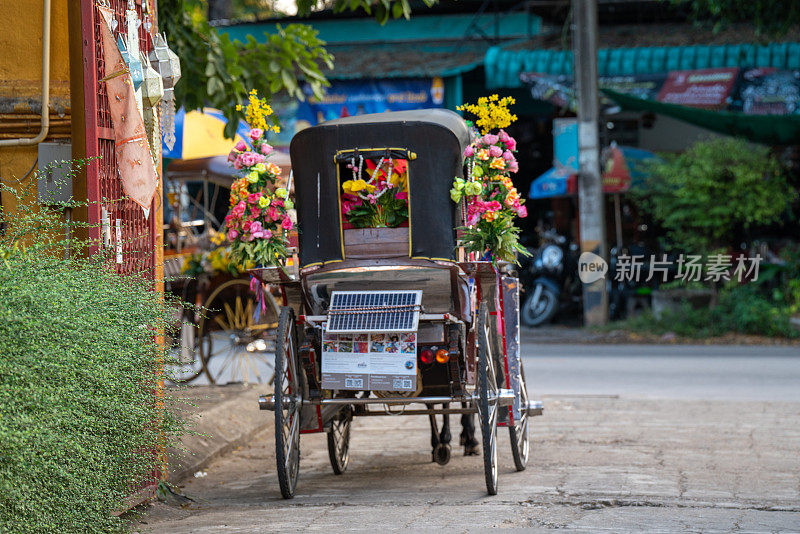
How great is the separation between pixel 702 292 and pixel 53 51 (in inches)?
501

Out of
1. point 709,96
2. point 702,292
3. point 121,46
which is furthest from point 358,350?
point 709,96

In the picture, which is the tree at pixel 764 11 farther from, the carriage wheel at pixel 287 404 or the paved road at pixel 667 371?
the carriage wheel at pixel 287 404

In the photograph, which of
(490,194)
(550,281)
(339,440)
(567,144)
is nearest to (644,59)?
(567,144)

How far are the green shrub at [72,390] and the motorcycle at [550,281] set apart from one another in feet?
43.3

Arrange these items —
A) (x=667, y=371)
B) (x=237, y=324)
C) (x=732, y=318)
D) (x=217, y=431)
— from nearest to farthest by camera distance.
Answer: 1. (x=217, y=431)
2. (x=237, y=324)
3. (x=667, y=371)
4. (x=732, y=318)

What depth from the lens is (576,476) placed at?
7.27 meters

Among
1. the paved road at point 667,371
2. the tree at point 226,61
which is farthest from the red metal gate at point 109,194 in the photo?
the paved road at point 667,371

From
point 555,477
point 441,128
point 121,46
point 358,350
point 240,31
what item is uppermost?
point 240,31

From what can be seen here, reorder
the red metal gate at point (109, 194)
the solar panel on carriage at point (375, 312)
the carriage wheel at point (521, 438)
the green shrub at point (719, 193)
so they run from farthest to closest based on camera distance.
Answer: the green shrub at point (719, 193), the carriage wheel at point (521, 438), the solar panel on carriage at point (375, 312), the red metal gate at point (109, 194)

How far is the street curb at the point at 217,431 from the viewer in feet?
25.0

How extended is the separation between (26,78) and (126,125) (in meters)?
0.97

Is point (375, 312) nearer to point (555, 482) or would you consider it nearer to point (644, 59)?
point (555, 482)

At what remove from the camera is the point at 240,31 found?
23.1 meters

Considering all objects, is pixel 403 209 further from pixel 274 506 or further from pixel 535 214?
pixel 535 214
